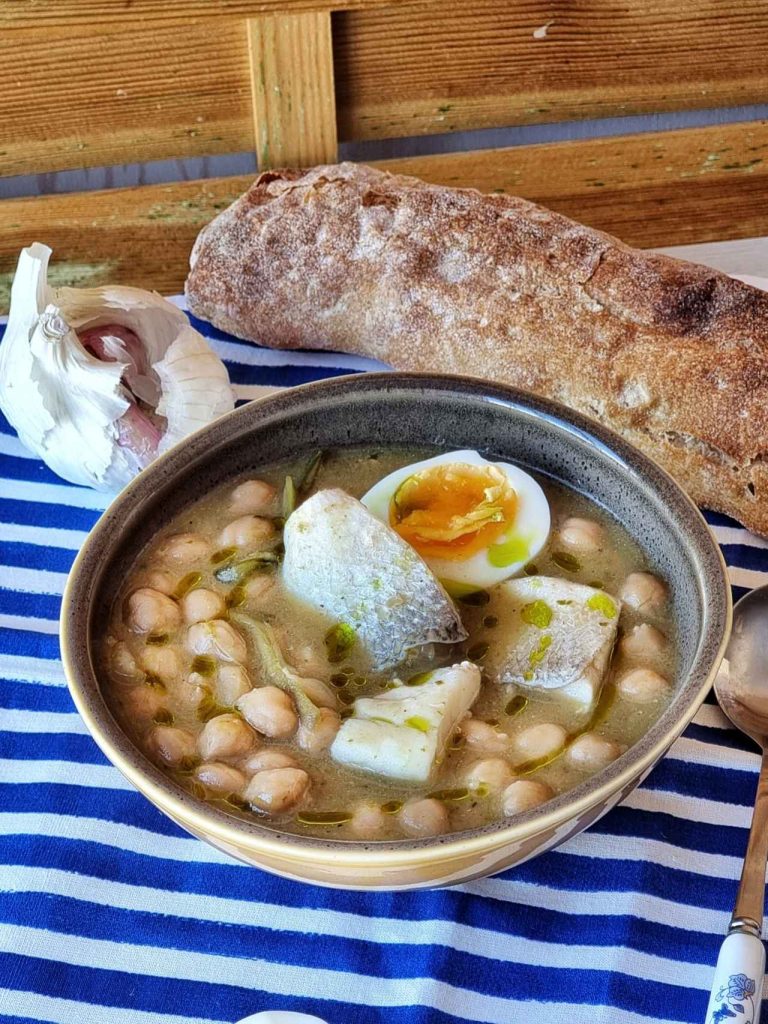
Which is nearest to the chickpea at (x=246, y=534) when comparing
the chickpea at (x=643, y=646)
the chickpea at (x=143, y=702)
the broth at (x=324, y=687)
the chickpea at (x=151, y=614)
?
the broth at (x=324, y=687)

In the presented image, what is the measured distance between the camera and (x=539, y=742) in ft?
3.74

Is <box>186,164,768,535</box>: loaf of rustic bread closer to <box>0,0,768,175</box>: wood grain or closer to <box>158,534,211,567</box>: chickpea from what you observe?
<box>0,0,768,175</box>: wood grain

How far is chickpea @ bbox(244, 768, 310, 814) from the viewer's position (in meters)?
1.08

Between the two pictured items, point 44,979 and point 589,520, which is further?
point 589,520

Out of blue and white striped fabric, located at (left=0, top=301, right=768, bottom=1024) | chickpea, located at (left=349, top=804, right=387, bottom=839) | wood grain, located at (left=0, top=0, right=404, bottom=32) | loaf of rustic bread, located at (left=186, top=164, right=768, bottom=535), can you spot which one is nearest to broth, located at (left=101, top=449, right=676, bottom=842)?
chickpea, located at (left=349, top=804, right=387, bottom=839)

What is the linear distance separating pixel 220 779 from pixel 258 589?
0.86 ft

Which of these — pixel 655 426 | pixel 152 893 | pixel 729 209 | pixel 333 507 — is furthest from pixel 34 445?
pixel 729 209

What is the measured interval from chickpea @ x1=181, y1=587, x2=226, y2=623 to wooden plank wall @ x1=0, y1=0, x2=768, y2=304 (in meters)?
1.00

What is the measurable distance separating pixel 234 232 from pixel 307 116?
0.32 metres

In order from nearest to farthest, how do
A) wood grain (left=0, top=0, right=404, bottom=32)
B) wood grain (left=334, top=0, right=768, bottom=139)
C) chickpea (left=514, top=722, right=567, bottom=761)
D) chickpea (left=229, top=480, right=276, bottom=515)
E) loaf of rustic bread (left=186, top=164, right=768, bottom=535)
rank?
1. chickpea (left=514, top=722, right=567, bottom=761)
2. chickpea (left=229, top=480, right=276, bottom=515)
3. loaf of rustic bread (left=186, top=164, right=768, bottom=535)
4. wood grain (left=0, top=0, right=404, bottom=32)
5. wood grain (left=334, top=0, right=768, bottom=139)

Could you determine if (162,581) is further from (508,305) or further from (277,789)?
(508,305)

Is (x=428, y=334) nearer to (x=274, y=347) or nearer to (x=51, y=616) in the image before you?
(x=274, y=347)

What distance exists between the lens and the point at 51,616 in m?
1.50

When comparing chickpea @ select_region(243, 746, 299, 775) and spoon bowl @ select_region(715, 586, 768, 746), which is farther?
spoon bowl @ select_region(715, 586, 768, 746)
